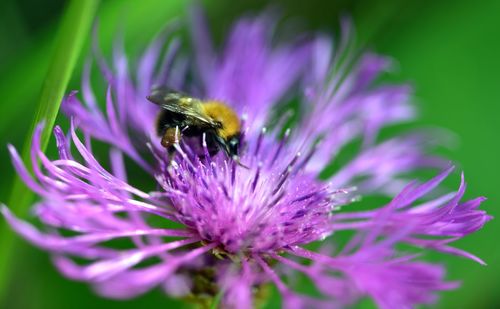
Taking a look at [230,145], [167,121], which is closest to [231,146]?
[230,145]

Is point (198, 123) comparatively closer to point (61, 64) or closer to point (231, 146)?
point (231, 146)

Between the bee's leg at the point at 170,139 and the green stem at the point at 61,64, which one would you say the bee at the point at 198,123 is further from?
the green stem at the point at 61,64

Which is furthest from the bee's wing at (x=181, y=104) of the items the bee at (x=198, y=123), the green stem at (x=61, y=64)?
the green stem at (x=61, y=64)

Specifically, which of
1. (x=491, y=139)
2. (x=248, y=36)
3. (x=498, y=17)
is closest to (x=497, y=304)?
(x=491, y=139)

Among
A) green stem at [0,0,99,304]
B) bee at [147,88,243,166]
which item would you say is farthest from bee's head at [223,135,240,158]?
green stem at [0,0,99,304]

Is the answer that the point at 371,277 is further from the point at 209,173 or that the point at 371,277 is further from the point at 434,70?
the point at 434,70

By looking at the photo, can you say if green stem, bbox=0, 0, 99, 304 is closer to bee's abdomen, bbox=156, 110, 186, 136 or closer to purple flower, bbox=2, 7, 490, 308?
purple flower, bbox=2, 7, 490, 308
